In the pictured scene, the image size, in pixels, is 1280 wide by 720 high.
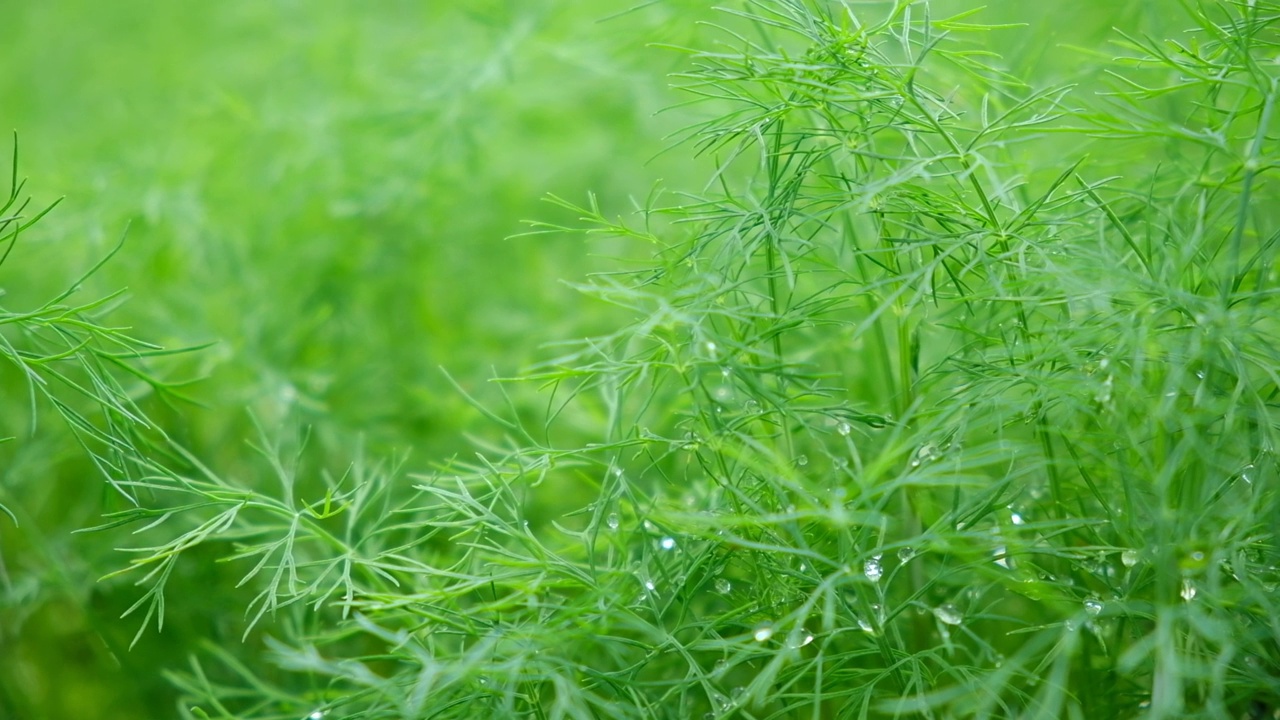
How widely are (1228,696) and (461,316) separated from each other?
119 cm

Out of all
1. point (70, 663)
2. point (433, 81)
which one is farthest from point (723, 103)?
point (70, 663)

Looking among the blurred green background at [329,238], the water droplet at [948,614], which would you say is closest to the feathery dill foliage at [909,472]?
the water droplet at [948,614]

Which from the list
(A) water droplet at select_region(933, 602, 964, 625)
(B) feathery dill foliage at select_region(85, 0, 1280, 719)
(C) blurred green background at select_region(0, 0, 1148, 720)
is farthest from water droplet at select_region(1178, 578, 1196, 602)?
(C) blurred green background at select_region(0, 0, 1148, 720)

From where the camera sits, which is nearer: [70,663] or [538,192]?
[70,663]

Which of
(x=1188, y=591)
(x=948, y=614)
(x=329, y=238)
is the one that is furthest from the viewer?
(x=329, y=238)

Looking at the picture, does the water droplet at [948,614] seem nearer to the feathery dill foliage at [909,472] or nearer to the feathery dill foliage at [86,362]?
the feathery dill foliage at [909,472]

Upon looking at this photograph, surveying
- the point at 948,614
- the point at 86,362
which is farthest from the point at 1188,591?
the point at 86,362

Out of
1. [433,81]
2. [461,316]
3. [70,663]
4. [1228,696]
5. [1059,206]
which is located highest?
[1059,206]

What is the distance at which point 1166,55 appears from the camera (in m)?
0.89

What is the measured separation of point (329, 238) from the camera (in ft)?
5.20

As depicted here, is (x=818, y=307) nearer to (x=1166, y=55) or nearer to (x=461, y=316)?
(x=1166, y=55)

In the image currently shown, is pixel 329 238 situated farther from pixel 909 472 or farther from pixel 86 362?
pixel 909 472

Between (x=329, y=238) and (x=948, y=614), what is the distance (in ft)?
3.69

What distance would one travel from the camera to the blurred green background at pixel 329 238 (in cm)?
127
